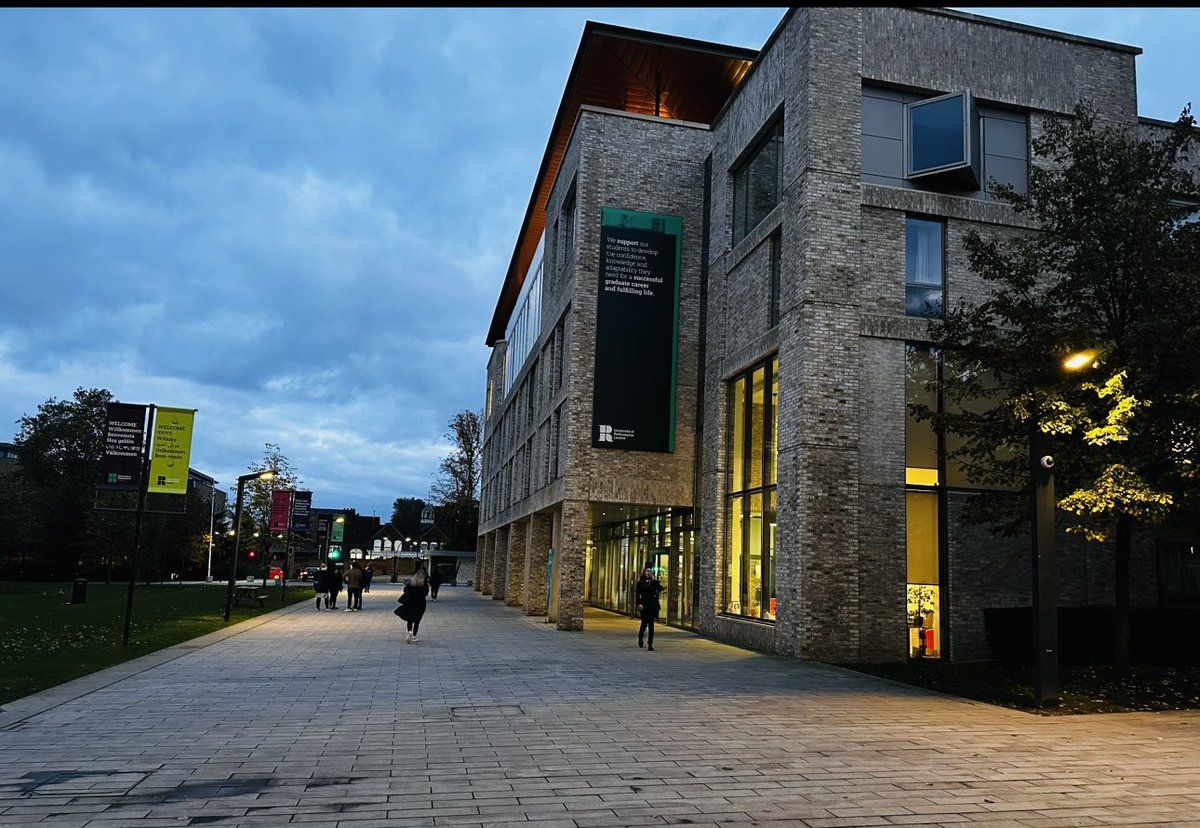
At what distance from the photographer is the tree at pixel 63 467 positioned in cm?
7044

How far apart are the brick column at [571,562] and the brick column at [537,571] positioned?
18.6 feet

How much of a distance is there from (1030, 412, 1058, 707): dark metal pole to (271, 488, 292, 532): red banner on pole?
32.7m

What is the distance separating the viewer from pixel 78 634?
64.2 ft

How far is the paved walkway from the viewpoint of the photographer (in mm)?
6141

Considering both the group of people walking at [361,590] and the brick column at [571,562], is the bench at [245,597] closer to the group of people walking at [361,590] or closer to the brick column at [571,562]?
the group of people walking at [361,590]

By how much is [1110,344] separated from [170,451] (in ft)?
59.2

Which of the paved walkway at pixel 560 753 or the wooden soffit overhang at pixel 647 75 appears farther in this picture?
the wooden soffit overhang at pixel 647 75

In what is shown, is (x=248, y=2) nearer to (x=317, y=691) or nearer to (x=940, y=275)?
(x=317, y=691)

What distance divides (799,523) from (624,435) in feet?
25.2

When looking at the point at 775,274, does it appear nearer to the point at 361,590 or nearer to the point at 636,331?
the point at 636,331

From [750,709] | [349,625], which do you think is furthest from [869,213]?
[349,625]

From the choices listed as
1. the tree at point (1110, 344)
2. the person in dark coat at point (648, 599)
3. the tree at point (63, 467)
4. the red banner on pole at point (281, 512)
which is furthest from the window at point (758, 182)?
the tree at point (63, 467)

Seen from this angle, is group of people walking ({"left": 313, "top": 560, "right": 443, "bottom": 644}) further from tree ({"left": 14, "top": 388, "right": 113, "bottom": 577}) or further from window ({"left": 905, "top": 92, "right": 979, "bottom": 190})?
tree ({"left": 14, "top": 388, "right": 113, "bottom": 577})

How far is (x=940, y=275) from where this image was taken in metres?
18.6
